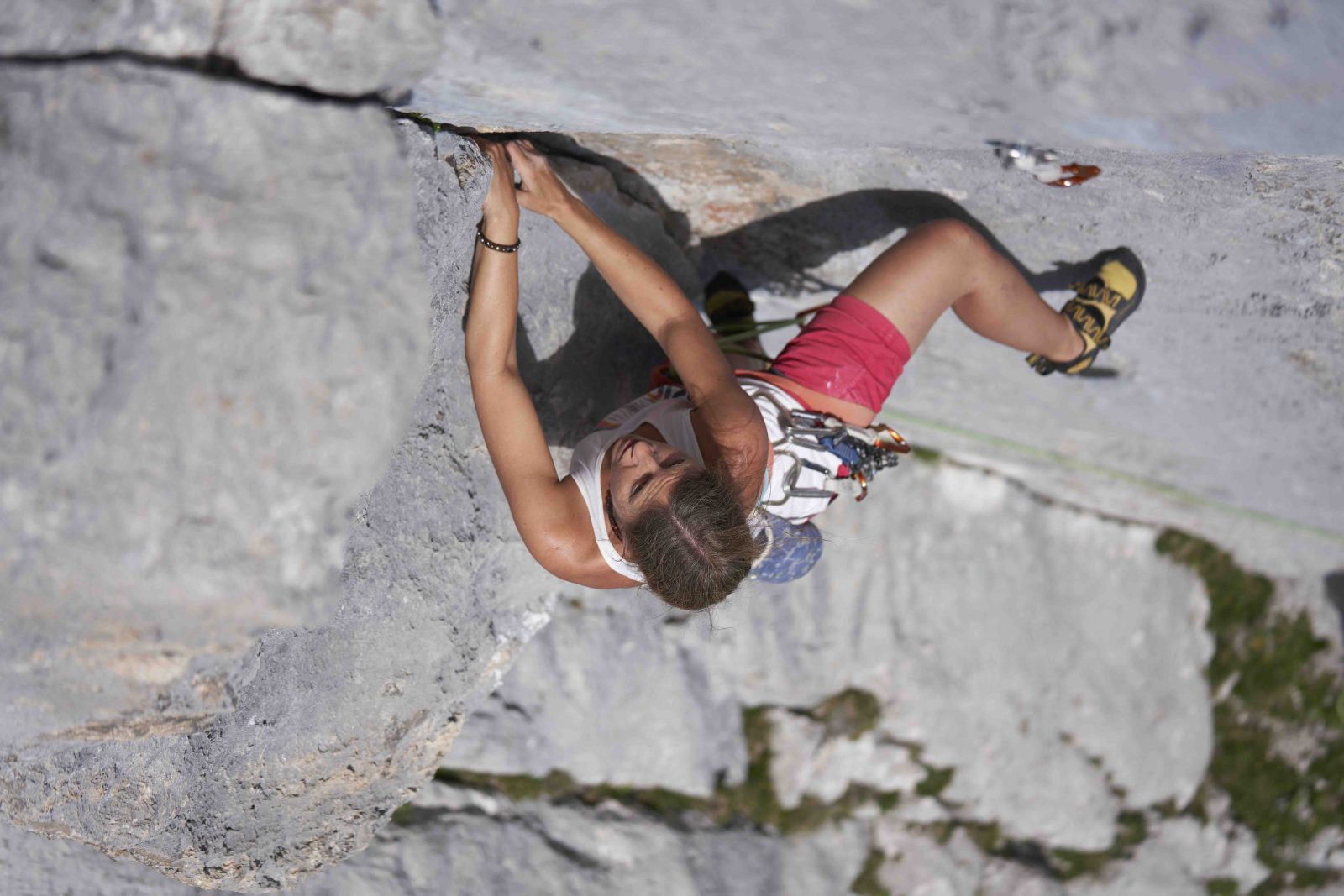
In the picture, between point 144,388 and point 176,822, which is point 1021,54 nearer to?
point 144,388

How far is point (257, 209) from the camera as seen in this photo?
106cm

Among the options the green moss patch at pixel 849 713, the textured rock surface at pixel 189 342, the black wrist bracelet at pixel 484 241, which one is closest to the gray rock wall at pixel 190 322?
the textured rock surface at pixel 189 342

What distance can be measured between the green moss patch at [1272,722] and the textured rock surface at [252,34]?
4.42 m

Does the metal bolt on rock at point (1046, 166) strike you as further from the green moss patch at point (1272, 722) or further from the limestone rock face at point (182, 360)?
the green moss patch at point (1272, 722)

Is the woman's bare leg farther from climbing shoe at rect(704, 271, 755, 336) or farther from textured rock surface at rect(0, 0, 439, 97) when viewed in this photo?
textured rock surface at rect(0, 0, 439, 97)

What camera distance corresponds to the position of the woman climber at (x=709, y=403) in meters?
1.78

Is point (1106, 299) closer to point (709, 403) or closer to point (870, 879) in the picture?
point (709, 403)

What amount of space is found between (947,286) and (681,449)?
816 mm

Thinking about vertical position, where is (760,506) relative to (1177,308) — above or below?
below

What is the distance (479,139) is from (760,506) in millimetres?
919

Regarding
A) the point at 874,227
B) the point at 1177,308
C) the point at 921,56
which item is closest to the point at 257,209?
the point at 921,56

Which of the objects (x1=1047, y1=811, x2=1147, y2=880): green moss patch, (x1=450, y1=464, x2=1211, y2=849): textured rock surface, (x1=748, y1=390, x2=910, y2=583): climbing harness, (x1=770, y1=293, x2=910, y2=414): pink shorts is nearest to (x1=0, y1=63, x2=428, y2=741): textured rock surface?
(x1=748, y1=390, x2=910, y2=583): climbing harness

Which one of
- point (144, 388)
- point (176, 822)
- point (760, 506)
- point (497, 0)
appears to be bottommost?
point (176, 822)

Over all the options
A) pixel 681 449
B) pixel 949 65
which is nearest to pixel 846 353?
pixel 681 449
